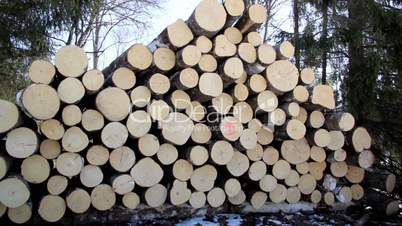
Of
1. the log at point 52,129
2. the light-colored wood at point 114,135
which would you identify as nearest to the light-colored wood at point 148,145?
the light-colored wood at point 114,135

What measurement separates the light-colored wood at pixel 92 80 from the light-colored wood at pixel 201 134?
1037 mm

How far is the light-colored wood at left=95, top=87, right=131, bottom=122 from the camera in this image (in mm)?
3484

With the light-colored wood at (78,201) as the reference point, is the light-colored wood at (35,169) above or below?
above

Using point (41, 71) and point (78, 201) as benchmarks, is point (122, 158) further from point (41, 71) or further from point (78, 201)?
point (41, 71)

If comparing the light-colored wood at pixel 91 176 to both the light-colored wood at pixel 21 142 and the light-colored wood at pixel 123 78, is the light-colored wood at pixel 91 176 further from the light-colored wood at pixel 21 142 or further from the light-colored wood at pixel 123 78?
the light-colored wood at pixel 123 78

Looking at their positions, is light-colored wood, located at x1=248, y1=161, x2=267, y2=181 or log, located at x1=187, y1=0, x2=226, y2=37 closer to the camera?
log, located at x1=187, y1=0, x2=226, y2=37

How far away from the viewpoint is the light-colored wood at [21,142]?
3.26m

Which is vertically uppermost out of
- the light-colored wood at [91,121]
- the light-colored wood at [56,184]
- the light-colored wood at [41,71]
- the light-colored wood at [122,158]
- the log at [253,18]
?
the log at [253,18]

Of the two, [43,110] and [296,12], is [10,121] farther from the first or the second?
[296,12]

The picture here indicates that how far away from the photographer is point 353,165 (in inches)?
176

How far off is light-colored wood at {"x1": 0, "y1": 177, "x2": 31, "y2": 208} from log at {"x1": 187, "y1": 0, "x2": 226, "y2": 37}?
6.89ft

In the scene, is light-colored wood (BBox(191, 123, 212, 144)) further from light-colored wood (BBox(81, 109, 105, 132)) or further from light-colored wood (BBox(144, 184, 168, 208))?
light-colored wood (BBox(81, 109, 105, 132))

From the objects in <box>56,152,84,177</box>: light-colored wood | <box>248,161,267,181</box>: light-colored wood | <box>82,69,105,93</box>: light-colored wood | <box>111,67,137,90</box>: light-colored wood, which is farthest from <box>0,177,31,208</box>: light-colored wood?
Answer: <box>248,161,267,181</box>: light-colored wood

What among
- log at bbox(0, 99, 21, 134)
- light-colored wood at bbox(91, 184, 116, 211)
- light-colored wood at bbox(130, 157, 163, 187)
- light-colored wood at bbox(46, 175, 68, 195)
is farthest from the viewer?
light-colored wood at bbox(130, 157, 163, 187)
